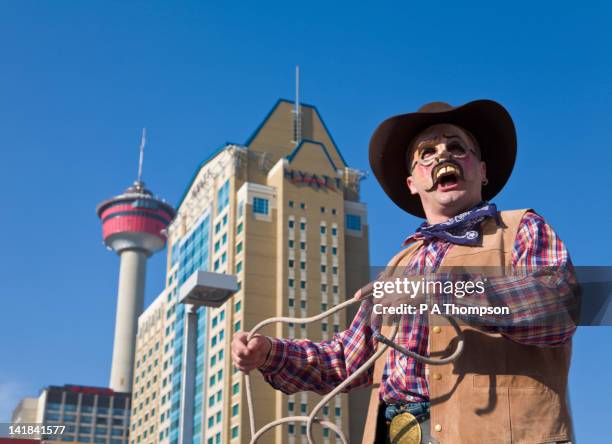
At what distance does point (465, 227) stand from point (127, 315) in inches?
5674

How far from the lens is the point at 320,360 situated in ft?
14.1

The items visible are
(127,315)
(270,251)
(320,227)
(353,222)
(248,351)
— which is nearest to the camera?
(248,351)

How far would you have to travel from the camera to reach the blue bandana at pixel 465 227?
4016mm

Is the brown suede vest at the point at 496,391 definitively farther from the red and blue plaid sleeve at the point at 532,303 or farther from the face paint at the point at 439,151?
the face paint at the point at 439,151

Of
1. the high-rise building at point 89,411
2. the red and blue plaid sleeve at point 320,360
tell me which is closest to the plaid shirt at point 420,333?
the red and blue plaid sleeve at point 320,360

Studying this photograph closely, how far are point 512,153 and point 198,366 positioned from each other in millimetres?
79509

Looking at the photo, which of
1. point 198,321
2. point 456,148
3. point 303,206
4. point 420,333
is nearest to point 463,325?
point 420,333

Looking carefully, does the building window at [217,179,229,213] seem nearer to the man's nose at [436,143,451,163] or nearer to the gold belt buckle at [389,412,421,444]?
the man's nose at [436,143,451,163]

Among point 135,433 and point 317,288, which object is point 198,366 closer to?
point 317,288

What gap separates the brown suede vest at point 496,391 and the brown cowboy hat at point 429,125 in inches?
55.9

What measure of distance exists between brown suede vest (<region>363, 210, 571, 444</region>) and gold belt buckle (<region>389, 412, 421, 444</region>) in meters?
0.14

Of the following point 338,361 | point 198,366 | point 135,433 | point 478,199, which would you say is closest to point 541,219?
point 478,199

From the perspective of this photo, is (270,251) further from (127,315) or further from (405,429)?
(405,429)

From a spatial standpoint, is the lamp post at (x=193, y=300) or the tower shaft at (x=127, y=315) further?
the tower shaft at (x=127, y=315)
